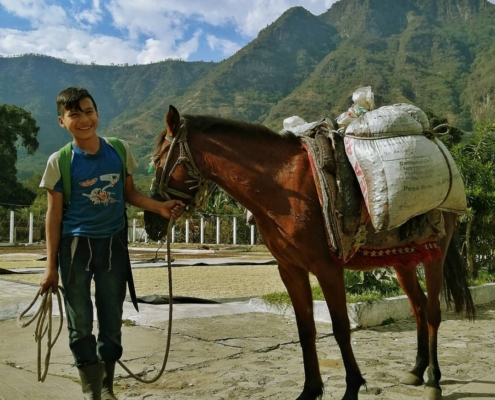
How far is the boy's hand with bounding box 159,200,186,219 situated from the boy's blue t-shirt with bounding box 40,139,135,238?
286 mm

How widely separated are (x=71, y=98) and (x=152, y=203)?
2.47ft

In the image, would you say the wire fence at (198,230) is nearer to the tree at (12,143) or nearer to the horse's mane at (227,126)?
the tree at (12,143)

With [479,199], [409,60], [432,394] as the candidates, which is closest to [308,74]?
[409,60]

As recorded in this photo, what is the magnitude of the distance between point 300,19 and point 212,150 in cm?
15506

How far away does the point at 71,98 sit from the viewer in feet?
9.23

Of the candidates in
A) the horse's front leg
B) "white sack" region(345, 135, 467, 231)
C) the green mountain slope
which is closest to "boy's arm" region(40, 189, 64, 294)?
the horse's front leg

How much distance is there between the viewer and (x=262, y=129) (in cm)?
337

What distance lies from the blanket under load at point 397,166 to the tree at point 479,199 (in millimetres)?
4844

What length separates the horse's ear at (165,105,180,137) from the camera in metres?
3.14

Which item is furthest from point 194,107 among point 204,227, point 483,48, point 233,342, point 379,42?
point 233,342

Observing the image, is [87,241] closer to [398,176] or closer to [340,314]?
[340,314]

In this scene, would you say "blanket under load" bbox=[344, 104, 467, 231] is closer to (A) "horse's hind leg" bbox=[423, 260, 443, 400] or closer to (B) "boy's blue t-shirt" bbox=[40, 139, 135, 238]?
(A) "horse's hind leg" bbox=[423, 260, 443, 400]

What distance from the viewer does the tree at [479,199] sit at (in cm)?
815

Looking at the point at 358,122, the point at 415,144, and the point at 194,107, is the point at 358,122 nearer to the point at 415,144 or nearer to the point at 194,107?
the point at 415,144
